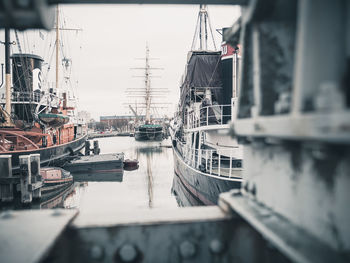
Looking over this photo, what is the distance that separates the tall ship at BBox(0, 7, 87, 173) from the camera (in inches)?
649

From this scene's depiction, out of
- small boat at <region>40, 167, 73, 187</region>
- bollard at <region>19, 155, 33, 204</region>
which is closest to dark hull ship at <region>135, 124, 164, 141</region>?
small boat at <region>40, 167, 73, 187</region>

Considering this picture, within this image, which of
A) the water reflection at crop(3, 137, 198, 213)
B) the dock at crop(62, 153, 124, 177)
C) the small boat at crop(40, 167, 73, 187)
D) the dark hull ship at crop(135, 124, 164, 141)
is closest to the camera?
the water reflection at crop(3, 137, 198, 213)

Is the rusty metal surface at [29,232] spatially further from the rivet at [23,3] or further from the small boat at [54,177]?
the small boat at [54,177]

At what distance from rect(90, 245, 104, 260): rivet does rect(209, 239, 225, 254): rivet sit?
125 cm

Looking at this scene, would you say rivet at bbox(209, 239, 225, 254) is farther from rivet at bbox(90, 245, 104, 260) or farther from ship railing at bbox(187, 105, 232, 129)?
ship railing at bbox(187, 105, 232, 129)

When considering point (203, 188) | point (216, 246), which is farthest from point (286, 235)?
point (203, 188)

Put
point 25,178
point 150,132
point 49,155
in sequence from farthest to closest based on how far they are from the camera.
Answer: point 150,132 → point 49,155 → point 25,178

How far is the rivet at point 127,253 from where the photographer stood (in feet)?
7.73

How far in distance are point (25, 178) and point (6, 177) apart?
0.96 metres

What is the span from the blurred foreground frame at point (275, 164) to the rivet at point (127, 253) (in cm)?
1

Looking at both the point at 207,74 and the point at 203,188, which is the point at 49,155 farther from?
the point at 207,74

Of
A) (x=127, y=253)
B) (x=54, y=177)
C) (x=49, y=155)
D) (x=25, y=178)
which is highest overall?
(x=127, y=253)

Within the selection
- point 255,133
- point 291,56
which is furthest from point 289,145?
point 291,56

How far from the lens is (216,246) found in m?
2.46
